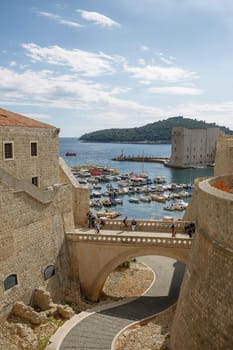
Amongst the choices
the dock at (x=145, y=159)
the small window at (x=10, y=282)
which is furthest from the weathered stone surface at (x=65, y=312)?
the dock at (x=145, y=159)

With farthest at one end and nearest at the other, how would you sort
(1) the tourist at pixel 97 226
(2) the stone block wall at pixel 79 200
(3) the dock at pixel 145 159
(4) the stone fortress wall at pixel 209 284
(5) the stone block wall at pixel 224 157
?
(3) the dock at pixel 145 159
(5) the stone block wall at pixel 224 157
(2) the stone block wall at pixel 79 200
(1) the tourist at pixel 97 226
(4) the stone fortress wall at pixel 209 284

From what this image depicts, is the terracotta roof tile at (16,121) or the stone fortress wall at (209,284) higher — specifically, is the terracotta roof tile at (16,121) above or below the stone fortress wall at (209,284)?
above

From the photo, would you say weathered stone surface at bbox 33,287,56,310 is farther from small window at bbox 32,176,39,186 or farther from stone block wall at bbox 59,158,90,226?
stone block wall at bbox 59,158,90,226

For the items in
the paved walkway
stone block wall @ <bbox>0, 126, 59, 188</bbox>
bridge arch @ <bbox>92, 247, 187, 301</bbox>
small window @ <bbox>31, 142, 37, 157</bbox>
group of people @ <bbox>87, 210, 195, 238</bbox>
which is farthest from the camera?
group of people @ <bbox>87, 210, 195, 238</bbox>

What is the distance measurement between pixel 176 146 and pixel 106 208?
60318 mm

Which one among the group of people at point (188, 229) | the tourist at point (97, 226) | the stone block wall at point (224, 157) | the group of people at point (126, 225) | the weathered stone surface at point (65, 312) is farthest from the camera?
the stone block wall at point (224, 157)

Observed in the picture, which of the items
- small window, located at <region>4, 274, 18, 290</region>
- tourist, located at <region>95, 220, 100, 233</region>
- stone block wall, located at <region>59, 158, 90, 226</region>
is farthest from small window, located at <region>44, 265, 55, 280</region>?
stone block wall, located at <region>59, 158, 90, 226</region>

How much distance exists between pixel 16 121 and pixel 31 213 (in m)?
6.41

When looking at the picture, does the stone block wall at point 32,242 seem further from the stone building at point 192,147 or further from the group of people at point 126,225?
the stone building at point 192,147

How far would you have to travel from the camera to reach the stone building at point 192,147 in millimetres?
118062

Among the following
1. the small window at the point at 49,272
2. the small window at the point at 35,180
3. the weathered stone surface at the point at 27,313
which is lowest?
the weathered stone surface at the point at 27,313

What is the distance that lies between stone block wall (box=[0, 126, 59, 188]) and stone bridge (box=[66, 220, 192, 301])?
4908 millimetres

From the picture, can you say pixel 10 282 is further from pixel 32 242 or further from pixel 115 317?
pixel 115 317

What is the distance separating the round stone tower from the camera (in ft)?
46.3
